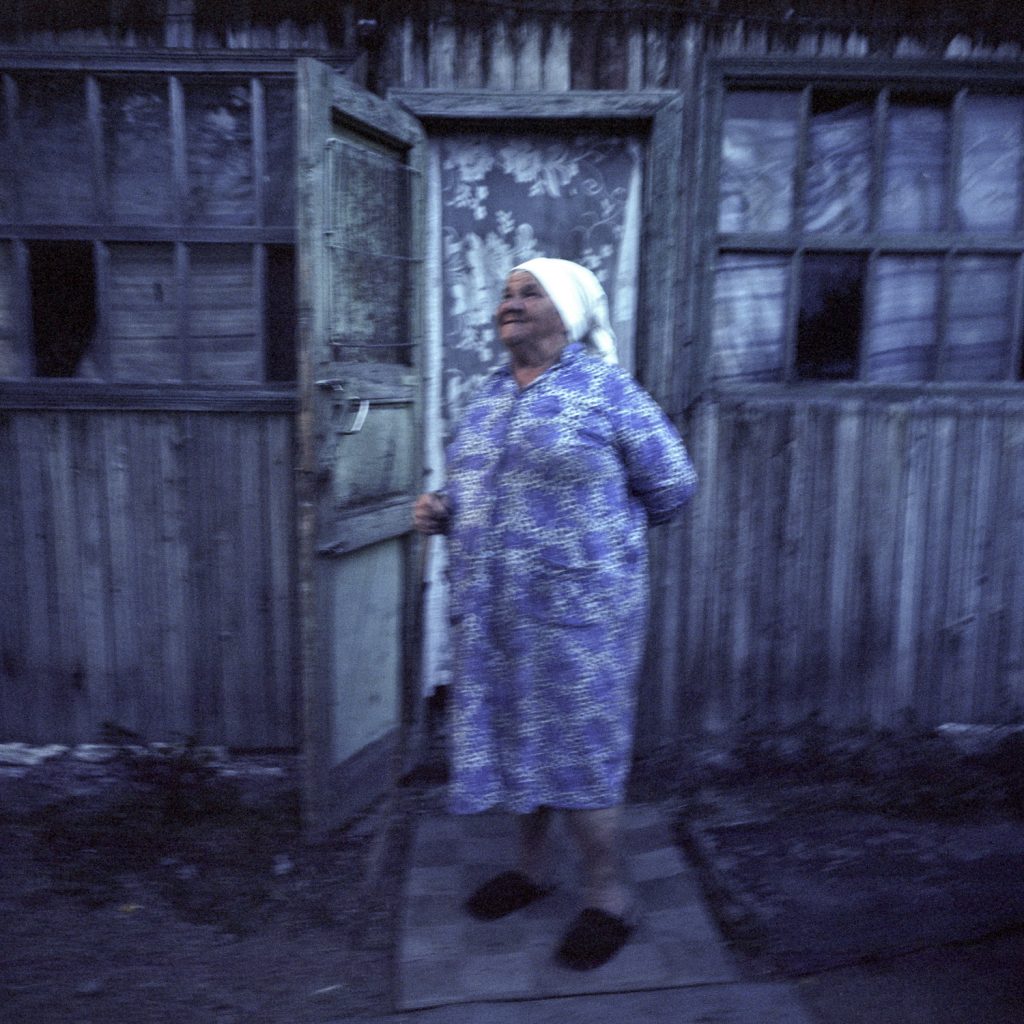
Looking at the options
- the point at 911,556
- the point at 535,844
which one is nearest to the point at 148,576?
the point at 535,844

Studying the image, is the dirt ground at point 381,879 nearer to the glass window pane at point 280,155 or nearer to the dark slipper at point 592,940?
the dark slipper at point 592,940

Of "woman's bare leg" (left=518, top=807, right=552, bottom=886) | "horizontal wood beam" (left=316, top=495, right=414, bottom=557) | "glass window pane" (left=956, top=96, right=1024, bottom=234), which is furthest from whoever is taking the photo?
"glass window pane" (left=956, top=96, right=1024, bottom=234)

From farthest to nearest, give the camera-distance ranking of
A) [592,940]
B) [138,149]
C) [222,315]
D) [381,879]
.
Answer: [222,315], [138,149], [381,879], [592,940]

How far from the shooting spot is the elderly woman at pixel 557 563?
2631 millimetres

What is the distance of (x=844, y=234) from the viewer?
13.2 ft

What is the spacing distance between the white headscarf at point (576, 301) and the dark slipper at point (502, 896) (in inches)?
65.3

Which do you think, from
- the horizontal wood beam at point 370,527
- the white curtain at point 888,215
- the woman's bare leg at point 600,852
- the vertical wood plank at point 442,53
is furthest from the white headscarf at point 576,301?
the vertical wood plank at point 442,53

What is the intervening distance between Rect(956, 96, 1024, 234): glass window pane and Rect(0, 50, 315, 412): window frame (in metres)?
2.61

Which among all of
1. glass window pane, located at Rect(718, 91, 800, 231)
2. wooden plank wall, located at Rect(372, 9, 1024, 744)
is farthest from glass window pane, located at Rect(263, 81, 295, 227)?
glass window pane, located at Rect(718, 91, 800, 231)

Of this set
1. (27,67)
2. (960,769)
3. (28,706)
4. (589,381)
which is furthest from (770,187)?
(28,706)

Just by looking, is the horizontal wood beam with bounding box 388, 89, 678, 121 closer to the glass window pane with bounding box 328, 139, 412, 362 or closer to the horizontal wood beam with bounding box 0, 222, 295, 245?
the glass window pane with bounding box 328, 139, 412, 362

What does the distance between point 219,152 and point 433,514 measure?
206 centimetres

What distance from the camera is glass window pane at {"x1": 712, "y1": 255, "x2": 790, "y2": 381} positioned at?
404cm

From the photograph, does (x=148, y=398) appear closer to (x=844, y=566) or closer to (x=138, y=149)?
(x=138, y=149)
